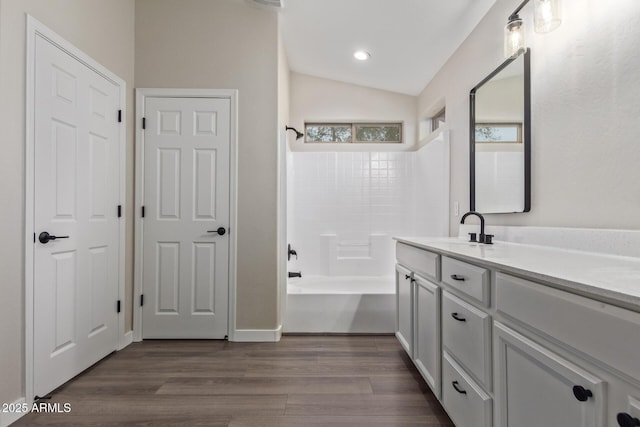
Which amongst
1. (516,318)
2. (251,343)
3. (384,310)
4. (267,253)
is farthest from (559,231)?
(251,343)

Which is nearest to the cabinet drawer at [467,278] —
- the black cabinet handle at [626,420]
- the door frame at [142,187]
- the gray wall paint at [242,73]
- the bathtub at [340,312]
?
the black cabinet handle at [626,420]

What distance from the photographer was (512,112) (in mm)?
1904

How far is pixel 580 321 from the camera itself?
0.73 m

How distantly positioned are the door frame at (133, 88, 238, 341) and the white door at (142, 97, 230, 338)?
0.11 ft

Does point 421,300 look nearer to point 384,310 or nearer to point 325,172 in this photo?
point 384,310

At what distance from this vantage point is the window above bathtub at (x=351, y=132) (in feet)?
12.9

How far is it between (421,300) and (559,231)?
78cm

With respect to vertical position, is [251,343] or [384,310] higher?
[384,310]

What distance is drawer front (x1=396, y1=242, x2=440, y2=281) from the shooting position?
65.3 inches

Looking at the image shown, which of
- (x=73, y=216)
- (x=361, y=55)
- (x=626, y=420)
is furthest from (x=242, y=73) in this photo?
(x=626, y=420)

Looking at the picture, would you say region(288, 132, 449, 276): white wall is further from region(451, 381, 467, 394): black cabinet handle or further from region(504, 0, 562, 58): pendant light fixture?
region(451, 381, 467, 394): black cabinet handle

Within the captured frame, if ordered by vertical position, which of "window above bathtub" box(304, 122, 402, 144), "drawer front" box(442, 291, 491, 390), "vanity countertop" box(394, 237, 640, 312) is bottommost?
"drawer front" box(442, 291, 491, 390)

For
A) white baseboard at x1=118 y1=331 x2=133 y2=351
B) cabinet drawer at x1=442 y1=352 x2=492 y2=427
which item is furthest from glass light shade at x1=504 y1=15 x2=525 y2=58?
white baseboard at x1=118 y1=331 x2=133 y2=351

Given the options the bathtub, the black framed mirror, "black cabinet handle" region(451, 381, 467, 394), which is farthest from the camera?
the bathtub
